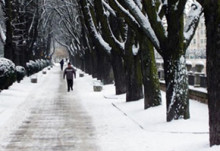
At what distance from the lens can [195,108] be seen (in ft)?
51.6

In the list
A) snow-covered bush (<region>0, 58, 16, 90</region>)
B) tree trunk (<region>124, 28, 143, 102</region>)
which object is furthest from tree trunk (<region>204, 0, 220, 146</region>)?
snow-covered bush (<region>0, 58, 16, 90</region>)

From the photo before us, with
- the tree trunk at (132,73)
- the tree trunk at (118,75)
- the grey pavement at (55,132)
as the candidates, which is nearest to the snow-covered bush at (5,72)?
the tree trunk at (118,75)

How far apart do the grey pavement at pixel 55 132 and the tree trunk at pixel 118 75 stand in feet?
19.4

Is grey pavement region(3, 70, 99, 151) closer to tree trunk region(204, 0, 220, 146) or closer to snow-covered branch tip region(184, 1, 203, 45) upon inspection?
tree trunk region(204, 0, 220, 146)

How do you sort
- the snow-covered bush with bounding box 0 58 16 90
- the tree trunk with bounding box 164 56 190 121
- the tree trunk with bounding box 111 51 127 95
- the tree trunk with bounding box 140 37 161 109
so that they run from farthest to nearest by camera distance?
the tree trunk with bounding box 111 51 127 95, the snow-covered bush with bounding box 0 58 16 90, the tree trunk with bounding box 140 37 161 109, the tree trunk with bounding box 164 56 190 121

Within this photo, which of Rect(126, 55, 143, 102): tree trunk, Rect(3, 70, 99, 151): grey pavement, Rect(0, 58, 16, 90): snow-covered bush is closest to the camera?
Rect(3, 70, 99, 151): grey pavement

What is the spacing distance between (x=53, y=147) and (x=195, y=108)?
6647 millimetres

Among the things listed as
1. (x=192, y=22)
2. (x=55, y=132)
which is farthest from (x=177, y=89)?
(x=55, y=132)

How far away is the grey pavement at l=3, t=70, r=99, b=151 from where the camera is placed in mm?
10469

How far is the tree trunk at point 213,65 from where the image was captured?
862 centimetres

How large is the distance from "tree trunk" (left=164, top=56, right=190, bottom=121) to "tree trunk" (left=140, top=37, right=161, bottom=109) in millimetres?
3146

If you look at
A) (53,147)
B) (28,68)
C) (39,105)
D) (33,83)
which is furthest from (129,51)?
(28,68)

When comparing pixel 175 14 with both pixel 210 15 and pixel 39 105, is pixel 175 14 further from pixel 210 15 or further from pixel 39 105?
pixel 39 105

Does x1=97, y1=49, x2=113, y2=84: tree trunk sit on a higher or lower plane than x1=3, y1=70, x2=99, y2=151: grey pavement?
higher
